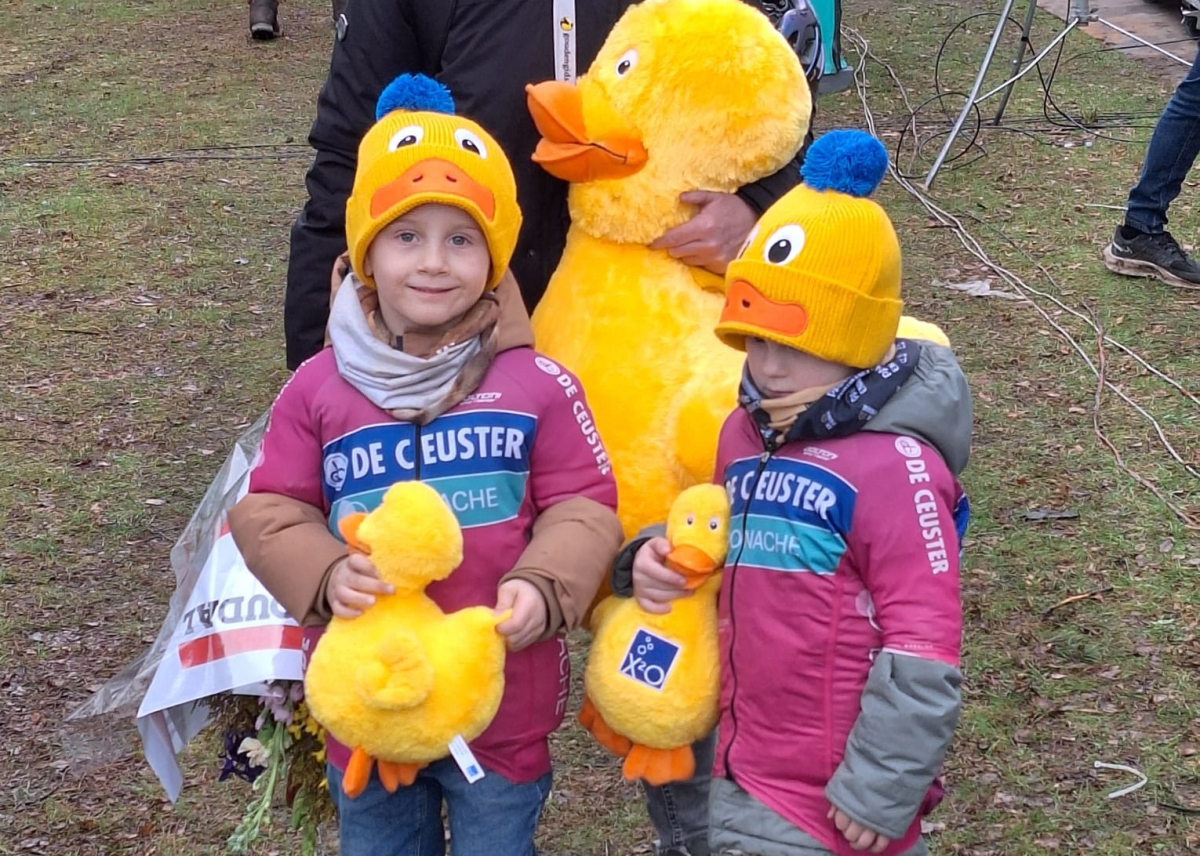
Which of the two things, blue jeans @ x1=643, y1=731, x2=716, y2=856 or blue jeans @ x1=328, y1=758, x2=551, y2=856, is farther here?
blue jeans @ x1=643, y1=731, x2=716, y2=856

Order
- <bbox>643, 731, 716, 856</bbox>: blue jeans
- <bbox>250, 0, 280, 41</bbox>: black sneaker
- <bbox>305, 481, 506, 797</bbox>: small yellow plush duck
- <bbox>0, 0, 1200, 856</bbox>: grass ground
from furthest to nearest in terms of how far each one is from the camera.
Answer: <bbox>250, 0, 280, 41</bbox>: black sneaker < <bbox>0, 0, 1200, 856</bbox>: grass ground < <bbox>643, 731, 716, 856</bbox>: blue jeans < <bbox>305, 481, 506, 797</bbox>: small yellow plush duck

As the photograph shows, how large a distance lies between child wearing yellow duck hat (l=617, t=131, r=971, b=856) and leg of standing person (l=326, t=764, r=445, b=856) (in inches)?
19.3

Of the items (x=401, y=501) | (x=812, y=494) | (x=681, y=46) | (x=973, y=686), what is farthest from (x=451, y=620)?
(x=973, y=686)

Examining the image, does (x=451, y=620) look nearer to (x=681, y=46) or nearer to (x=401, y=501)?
(x=401, y=501)

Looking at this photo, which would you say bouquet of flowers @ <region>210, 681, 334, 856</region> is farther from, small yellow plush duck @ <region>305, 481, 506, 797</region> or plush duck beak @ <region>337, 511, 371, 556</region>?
plush duck beak @ <region>337, 511, 371, 556</region>

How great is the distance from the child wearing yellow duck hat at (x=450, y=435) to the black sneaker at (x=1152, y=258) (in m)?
4.40

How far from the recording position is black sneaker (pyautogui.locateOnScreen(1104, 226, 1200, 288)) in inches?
220

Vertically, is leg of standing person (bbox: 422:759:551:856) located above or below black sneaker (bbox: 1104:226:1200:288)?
above

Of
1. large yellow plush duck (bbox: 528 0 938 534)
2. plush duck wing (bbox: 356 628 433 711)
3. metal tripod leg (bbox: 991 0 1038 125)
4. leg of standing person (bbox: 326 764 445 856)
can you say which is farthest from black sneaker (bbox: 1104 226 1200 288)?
plush duck wing (bbox: 356 628 433 711)

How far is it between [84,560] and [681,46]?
2.85 metres

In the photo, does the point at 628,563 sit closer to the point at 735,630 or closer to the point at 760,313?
the point at 735,630

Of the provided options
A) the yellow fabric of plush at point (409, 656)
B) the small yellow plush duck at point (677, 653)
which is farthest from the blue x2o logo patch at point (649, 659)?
the yellow fabric of plush at point (409, 656)

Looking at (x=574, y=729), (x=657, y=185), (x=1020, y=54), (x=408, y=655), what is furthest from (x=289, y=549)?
(x=1020, y=54)

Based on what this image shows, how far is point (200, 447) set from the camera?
15.8 ft
